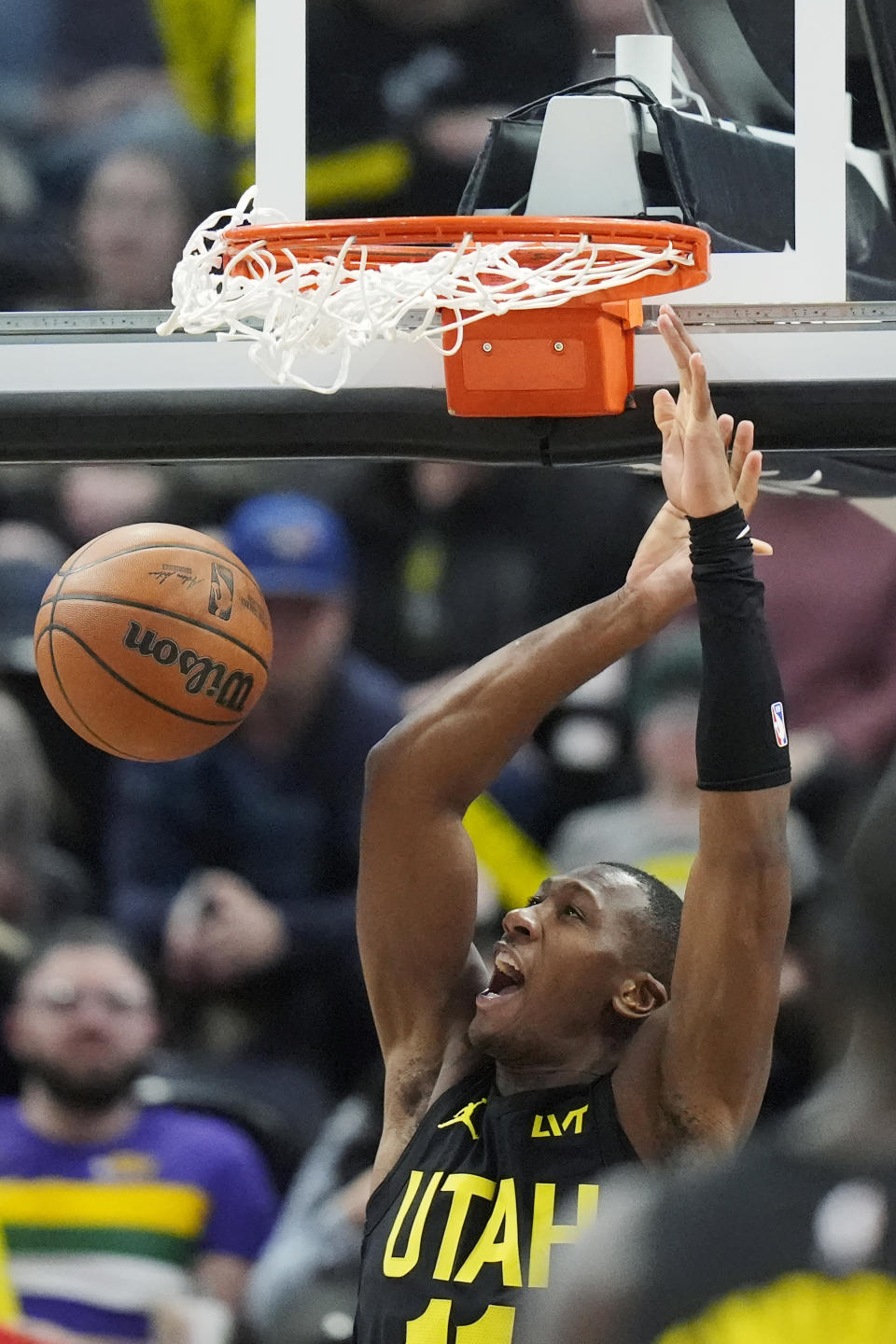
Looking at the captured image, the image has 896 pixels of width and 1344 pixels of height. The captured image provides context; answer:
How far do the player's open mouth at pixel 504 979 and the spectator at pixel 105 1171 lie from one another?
41.4 inches

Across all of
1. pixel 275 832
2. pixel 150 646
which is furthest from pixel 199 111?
pixel 275 832

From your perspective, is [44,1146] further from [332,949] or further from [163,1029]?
[332,949]

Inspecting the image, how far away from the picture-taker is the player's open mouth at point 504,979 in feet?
7.31

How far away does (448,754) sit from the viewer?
2.34m

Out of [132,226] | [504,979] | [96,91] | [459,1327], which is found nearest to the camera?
[459,1327]

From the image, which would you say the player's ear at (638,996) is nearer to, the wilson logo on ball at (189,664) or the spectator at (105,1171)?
the wilson logo on ball at (189,664)

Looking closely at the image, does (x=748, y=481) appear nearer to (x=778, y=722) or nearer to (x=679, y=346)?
(x=679, y=346)

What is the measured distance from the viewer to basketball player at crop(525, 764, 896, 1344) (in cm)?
224

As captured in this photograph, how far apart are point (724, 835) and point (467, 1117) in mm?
570

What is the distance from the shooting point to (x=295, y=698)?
317cm

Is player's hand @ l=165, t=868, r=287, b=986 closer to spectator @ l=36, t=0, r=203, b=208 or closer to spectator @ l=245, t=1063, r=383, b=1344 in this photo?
spectator @ l=245, t=1063, r=383, b=1344

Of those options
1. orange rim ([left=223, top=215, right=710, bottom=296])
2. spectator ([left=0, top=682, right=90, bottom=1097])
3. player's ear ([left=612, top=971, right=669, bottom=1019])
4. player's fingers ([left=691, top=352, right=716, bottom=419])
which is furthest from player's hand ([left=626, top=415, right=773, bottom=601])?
spectator ([left=0, top=682, right=90, bottom=1097])

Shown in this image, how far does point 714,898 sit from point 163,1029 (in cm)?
150

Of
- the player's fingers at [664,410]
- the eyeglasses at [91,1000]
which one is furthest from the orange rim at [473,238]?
the eyeglasses at [91,1000]
